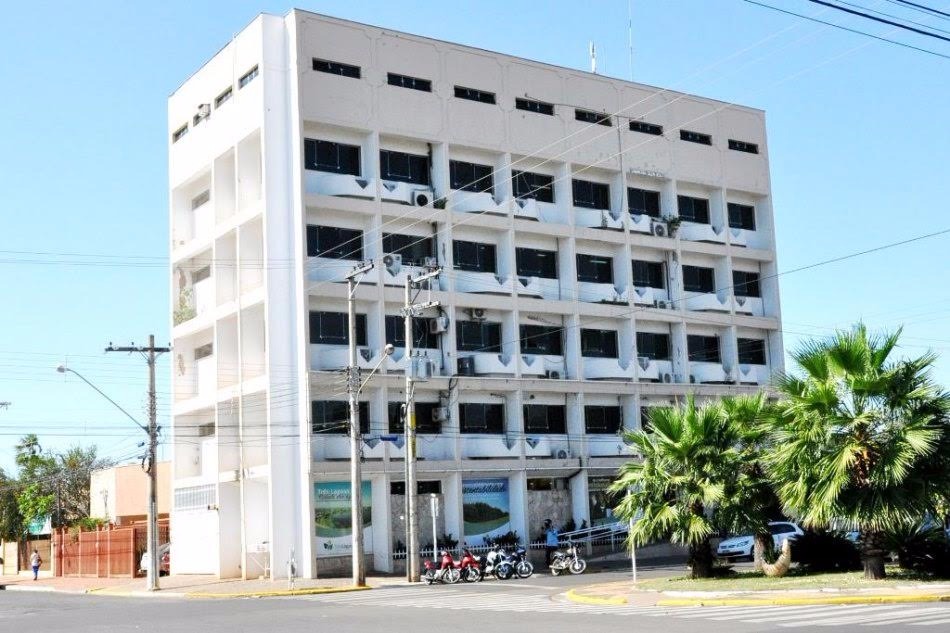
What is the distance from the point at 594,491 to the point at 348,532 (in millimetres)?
12950

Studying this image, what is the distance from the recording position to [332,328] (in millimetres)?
48250

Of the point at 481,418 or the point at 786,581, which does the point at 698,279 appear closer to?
the point at 481,418

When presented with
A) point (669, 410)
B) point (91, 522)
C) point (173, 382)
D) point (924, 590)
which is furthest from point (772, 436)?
point (91, 522)

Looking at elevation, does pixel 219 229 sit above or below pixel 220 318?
above

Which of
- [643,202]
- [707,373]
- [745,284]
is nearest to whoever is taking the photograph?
[643,202]

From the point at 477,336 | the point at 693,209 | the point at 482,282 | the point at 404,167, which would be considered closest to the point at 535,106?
the point at 404,167

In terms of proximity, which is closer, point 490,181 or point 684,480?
point 684,480

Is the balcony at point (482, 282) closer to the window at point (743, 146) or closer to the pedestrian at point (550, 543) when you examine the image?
the pedestrian at point (550, 543)

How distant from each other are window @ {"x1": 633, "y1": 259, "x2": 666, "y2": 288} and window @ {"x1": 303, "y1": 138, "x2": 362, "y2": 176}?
1570 centimetres

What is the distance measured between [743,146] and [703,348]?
11.3m

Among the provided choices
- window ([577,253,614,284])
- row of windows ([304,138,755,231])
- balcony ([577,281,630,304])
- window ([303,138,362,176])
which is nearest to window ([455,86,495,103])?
row of windows ([304,138,755,231])

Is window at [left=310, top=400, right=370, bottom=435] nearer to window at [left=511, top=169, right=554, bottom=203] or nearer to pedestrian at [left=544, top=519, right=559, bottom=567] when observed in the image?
pedestrian at [left=544, top=519, right=559, bottom=567]

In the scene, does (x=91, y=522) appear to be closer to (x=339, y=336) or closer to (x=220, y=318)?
(x=220, y=318)

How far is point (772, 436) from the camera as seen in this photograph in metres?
28.4
